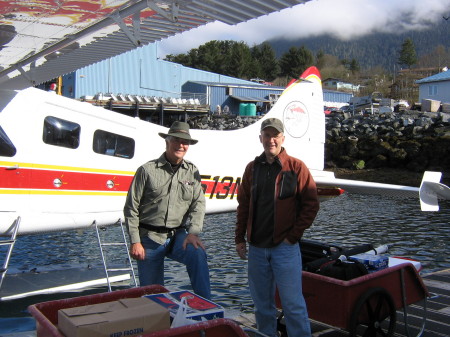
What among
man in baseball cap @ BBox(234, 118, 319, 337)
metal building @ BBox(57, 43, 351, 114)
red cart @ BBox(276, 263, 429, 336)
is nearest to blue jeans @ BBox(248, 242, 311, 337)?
man in baseball cap @ BBox(234, 118, 319, 337)

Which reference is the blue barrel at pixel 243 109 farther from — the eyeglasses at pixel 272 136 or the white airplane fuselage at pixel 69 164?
the eyeglasses at pixel 272 136

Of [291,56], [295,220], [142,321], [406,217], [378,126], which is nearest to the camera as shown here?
[142,321]

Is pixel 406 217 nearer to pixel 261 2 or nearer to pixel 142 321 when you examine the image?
pixel 261 2

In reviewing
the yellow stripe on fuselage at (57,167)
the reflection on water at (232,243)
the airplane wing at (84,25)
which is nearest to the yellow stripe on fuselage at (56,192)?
the yellow stripe on fuselage at (57,167)

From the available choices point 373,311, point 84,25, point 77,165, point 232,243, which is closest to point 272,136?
point 373,311

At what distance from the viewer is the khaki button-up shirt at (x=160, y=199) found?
3646 mm

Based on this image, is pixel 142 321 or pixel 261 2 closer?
pixel 142 321

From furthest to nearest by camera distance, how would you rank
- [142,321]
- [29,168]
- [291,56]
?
1. [291,56]
2. [29,168]
3. [142,321]

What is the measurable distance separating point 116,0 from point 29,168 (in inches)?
91.3

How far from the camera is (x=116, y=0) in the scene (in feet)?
11.6

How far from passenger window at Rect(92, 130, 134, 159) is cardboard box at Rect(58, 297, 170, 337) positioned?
3.17 meters

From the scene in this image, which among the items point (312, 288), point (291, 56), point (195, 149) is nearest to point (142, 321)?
point (312, 288)

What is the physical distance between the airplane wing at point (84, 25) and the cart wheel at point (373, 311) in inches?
88.6

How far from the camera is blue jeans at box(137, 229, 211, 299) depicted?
3.66 m
